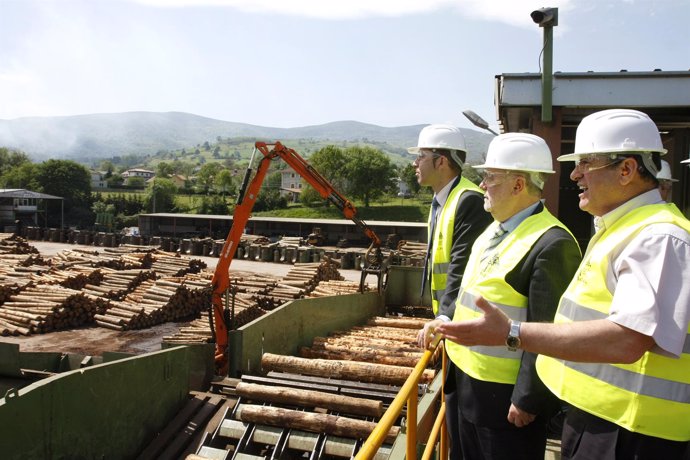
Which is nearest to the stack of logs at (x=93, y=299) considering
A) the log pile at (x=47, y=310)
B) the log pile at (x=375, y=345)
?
the log pile at (x=47, y=310)

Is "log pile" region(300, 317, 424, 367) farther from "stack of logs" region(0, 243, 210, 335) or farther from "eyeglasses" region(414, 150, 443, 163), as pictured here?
"stack of logs" region(0, 243, 210, 335)

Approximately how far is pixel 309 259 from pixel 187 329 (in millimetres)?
19485

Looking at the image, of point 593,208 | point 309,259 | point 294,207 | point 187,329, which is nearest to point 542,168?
point 593,208

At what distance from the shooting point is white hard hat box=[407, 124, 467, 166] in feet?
16.5

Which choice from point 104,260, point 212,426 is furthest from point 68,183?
point 212,426

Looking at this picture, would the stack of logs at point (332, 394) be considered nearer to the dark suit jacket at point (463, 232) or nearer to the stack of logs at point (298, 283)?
the dark suit jacket at point (463, 232)

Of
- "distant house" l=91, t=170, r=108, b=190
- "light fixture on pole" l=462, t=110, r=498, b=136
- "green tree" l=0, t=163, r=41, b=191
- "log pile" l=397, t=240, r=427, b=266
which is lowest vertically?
"log pile" l=397, t=240, r=427, b=266

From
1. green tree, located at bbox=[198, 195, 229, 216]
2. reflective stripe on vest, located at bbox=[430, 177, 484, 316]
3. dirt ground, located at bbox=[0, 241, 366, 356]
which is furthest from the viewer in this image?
green tree, located at bbox=[198, 195, 229, 216]

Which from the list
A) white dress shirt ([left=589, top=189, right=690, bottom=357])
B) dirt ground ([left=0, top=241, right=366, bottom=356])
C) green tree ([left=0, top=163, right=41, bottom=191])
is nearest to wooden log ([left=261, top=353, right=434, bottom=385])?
white dress shirt ([left=589, top=189, right=690, bottom=357])

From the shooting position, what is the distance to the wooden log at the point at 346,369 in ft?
22.6

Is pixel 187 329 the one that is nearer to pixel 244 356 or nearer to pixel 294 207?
pixel 244 356

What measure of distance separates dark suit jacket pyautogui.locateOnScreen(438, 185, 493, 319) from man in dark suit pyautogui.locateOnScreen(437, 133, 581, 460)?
2.29 feet

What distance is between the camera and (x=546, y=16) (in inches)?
291

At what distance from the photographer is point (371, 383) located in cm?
697
